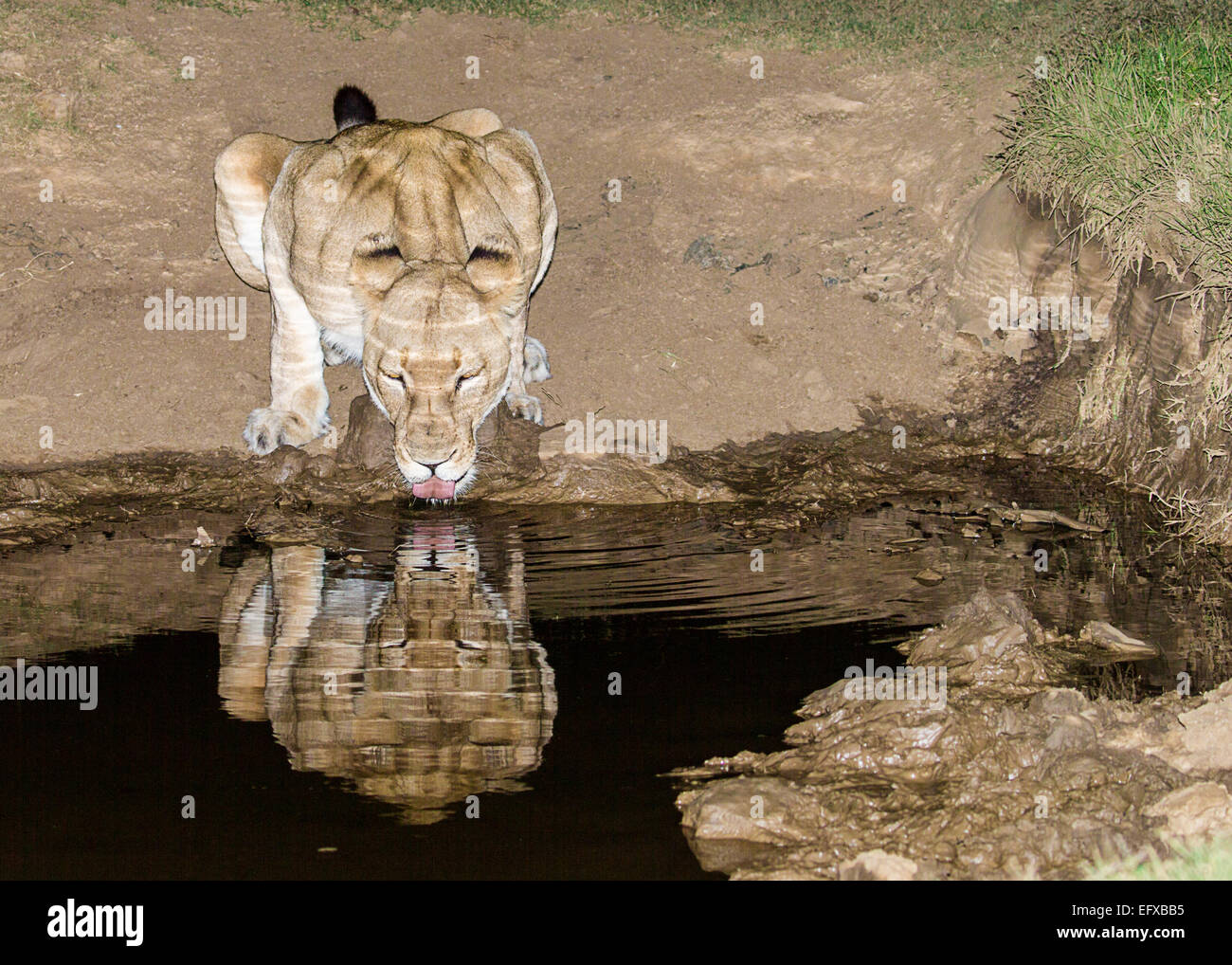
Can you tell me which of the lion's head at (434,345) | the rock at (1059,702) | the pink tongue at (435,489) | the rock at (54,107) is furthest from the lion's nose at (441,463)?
the rock at (54,107)

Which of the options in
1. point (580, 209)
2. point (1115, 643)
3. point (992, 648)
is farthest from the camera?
point (580, 209)

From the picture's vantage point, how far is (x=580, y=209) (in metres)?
9.84

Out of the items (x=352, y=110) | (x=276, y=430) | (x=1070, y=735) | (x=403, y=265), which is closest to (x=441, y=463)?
(x=403, y=265)

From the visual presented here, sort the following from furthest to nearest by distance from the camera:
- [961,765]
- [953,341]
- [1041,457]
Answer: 1. [953,341]
2. [1041,457]
3. [961,765]

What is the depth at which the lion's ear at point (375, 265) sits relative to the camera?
21.5 feet

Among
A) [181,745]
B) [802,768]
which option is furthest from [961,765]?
[181,745]

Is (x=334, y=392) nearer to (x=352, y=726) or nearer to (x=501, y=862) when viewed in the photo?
(x=352, y=726)

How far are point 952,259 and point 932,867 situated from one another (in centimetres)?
575

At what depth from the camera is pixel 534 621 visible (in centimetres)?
575

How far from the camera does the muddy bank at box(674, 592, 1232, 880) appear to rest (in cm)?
396

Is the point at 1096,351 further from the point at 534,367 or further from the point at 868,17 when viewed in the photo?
the point at 868,17

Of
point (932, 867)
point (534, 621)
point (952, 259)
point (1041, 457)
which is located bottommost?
point (932, 867)

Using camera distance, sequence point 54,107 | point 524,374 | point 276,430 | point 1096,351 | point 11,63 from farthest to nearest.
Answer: point 11,63 < point 54,107 < point 524,374 < point 1096,351 < point 276,430

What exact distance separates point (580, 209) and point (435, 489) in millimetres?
3516
